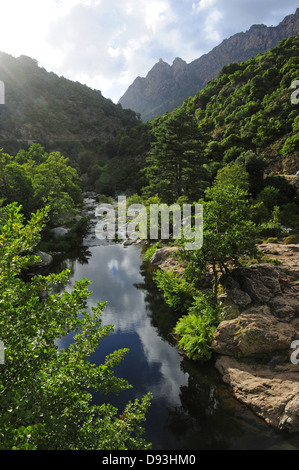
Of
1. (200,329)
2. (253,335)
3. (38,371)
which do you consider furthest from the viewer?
(200,329)

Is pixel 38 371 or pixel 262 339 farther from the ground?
pixel 38 371

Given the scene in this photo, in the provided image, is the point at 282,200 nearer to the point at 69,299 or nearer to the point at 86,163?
the point at 69,299

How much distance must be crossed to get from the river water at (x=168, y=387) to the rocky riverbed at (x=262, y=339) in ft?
1.92

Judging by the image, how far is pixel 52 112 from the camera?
11744 centimetres

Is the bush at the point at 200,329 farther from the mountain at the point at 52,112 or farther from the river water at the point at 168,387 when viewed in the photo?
the mountain at the point at 52,112

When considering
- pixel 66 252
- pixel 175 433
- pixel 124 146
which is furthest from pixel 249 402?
pixel 124 146

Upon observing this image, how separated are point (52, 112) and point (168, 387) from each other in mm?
132439

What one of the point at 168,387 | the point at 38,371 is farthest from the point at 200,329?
the point at 38,371

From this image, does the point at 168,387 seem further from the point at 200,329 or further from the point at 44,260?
the point at 44,260

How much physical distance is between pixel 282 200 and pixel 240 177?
18.9 feet

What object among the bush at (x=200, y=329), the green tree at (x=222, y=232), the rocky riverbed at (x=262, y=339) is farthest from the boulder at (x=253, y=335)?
the green tree at (x=222, y=232)

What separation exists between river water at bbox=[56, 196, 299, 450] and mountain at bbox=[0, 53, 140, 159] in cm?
8740

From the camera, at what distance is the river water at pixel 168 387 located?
8992 mm

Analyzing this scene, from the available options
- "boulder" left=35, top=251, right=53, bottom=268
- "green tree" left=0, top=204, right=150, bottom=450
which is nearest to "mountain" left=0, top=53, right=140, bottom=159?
"boulder" left=35, top=251, right=53, bottom=268
